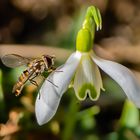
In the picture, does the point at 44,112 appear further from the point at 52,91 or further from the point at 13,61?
the point at 13,61

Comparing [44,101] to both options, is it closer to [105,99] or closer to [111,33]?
[105,99]

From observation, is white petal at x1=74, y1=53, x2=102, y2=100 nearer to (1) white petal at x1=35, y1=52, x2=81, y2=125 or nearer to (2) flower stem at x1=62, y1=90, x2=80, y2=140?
(1) white petal at x1=35, y1=52, x2=81, y2=125

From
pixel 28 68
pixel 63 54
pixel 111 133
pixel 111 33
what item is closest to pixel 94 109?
pixel 111 133

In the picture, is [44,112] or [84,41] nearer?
[44,112]

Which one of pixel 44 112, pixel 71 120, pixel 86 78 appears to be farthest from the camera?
pixel 71 120

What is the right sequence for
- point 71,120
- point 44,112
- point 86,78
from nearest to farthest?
point 44,112 < point 86,78 < point 71,120

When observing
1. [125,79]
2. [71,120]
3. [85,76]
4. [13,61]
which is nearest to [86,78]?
[85,76]

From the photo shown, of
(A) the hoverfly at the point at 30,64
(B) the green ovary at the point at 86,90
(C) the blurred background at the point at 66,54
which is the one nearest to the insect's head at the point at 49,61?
(A) the hoverfly at the point at 30,64
